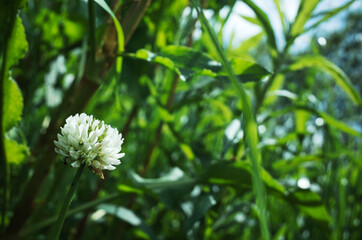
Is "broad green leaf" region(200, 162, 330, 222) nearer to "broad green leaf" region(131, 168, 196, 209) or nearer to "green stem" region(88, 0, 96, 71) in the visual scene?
"broad green leaf" region(131, 168, 196, 209)

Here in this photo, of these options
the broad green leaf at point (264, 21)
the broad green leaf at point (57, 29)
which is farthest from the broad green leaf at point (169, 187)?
the broad green leaf at point (57, 29)

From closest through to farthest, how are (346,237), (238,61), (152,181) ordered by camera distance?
1. (238,61)
2. (152,181)
3. (346,237)

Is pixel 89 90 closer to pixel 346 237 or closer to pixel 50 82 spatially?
pixel 50 82

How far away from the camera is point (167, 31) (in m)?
0.75

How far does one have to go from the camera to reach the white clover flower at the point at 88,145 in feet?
0.83

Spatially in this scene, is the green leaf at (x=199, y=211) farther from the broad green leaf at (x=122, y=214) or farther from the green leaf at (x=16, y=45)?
the green leaf at (x=16, y=45)

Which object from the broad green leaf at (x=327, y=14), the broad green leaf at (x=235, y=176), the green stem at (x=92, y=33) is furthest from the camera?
the broad green leaf at (x=327, y=14)

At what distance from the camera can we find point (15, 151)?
0.46 meters

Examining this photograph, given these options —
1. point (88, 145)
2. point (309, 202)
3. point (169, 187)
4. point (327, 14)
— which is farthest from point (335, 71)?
point (88, 145)

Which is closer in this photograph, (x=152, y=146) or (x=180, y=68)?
(x=180, y=68)

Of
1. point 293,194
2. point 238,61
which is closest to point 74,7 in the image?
point 238,61

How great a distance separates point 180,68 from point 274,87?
403 mm

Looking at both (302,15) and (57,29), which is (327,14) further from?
(57,29)

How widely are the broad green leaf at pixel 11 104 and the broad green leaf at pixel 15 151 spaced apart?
0.8 inches
